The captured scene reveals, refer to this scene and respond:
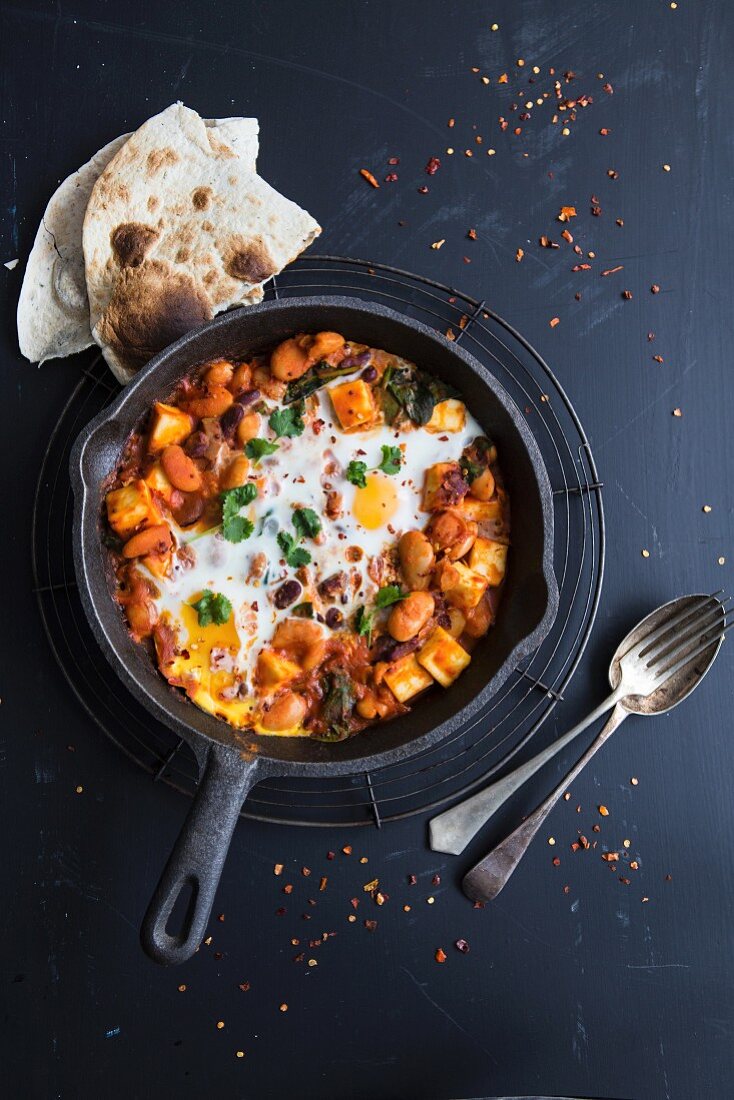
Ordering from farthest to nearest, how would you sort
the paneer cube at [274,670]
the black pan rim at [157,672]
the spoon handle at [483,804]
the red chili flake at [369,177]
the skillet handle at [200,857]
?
the red chili flake at [369,177] → the spoon handle at [483,804] → the paneer cube at [274,670] → the black pan rim at [157,672] → the skillet handle at [200,857]

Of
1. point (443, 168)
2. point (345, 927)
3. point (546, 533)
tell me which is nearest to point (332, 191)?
point (443, 168)

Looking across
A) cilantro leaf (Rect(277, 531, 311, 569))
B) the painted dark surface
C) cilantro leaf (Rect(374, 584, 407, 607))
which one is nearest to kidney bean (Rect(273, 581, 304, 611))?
cilantro leaf (Rect(277, 531, 311, 569))

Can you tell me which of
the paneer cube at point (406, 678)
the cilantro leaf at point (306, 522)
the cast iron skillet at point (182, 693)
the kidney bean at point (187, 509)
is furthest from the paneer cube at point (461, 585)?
the kidney bean at point (187, 509)

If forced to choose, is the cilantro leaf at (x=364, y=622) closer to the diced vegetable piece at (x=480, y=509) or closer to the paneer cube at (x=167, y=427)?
the diced vegetable piece at (x=480, y=509)

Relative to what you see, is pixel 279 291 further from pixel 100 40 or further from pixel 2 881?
pixel 2 881

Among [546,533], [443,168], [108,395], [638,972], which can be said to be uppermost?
[443,168]

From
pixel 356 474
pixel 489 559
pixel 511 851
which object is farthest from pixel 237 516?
pixel 511 851

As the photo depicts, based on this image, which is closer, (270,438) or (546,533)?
(546,533)

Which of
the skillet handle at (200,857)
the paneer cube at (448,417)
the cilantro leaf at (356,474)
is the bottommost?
the skillet handle at (200,857)
